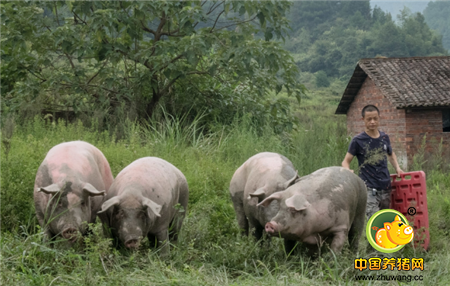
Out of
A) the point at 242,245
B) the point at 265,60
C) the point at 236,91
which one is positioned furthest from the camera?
the point at 236,91

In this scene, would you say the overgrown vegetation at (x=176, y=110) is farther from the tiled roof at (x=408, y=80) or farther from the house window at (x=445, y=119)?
the house window at (x=445, y=119)

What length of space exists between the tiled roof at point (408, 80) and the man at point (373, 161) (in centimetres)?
1140

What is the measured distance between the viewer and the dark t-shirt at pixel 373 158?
17.5 ft

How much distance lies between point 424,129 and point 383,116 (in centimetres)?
178

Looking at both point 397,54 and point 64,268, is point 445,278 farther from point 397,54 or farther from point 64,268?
point 397,54

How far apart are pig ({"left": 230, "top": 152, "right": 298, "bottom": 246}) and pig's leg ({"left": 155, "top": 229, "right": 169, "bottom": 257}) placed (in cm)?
82

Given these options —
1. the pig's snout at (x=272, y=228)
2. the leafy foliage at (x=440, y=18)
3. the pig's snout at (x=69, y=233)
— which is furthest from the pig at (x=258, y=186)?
the leafy foliage at (x=440, y=18)

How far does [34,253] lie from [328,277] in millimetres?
2372

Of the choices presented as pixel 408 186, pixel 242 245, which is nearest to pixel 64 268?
pixel 242 245

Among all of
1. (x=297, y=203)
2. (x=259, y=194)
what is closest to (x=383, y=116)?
(x=259, y=194)

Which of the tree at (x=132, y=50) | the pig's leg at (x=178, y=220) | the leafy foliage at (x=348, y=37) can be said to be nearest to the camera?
the pig's leg at (x=178, y=220)

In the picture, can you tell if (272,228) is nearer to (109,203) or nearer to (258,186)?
(258,186)

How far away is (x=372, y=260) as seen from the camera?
4141 mm

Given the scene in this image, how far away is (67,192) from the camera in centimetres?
422
